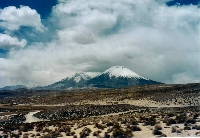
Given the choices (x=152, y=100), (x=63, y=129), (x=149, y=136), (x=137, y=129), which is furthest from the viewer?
(x=152, y=100)

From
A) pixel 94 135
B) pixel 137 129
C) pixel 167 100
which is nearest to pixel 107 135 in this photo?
pixel 94 135

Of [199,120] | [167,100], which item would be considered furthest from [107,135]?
[167,100]

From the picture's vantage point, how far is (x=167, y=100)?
2741 inches

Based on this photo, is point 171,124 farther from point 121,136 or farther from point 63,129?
point 63,129

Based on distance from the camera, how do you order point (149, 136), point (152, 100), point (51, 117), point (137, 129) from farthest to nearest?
point (152, 100) → point (51, 117) → point (137, 129) → point (149, 136)

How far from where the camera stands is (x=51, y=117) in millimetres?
56875

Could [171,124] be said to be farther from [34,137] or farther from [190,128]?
[34,137]

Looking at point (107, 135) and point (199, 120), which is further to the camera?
point (199, 120)

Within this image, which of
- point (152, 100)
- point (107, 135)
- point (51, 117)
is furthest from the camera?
point (152, 100)

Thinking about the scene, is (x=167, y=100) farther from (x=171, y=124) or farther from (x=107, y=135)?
(x=107, y=135)

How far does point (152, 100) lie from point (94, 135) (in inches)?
1918

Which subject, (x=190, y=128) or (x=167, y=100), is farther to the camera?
(x=167, y=100)

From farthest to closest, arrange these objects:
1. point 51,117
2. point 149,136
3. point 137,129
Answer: point 51,117
point 137,129
point 149,136

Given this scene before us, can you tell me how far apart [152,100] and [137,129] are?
4649cm
